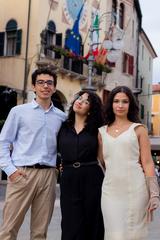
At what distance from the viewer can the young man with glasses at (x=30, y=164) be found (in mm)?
4613

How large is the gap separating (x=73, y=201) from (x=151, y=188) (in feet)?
2.33

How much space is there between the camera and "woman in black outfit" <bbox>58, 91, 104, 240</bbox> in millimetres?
4500

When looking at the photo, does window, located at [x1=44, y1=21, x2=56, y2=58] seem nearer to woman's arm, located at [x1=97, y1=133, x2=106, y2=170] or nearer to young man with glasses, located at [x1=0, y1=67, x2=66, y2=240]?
young man with glasses, located at [x1=0, y1=67, x2=66, y2=240]

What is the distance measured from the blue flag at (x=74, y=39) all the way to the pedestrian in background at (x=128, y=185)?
65.7 ft

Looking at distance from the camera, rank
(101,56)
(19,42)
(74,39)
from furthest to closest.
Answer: (101,56)
(74,39)
(19,42)

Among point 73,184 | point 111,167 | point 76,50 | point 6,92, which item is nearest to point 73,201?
point 73,184

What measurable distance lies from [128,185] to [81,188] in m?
0.48

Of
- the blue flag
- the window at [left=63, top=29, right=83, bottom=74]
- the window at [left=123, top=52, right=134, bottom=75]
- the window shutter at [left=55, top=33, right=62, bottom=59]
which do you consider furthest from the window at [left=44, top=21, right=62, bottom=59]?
the window at [left=123, top=52, right=134, bottom=75]

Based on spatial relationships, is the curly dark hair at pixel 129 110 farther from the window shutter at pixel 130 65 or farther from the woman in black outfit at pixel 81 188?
the window shutter at pixel 130 65

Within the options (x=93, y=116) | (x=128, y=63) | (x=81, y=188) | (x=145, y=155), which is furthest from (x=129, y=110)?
(x=128, y=63)

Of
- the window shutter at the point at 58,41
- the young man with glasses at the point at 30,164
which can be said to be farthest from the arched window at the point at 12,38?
the young man with glasses at the point at 30,164

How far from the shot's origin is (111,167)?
429 cm

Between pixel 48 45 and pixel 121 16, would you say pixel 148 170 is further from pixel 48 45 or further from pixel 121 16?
pixel 121 16

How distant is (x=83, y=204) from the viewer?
4523 millimetres
